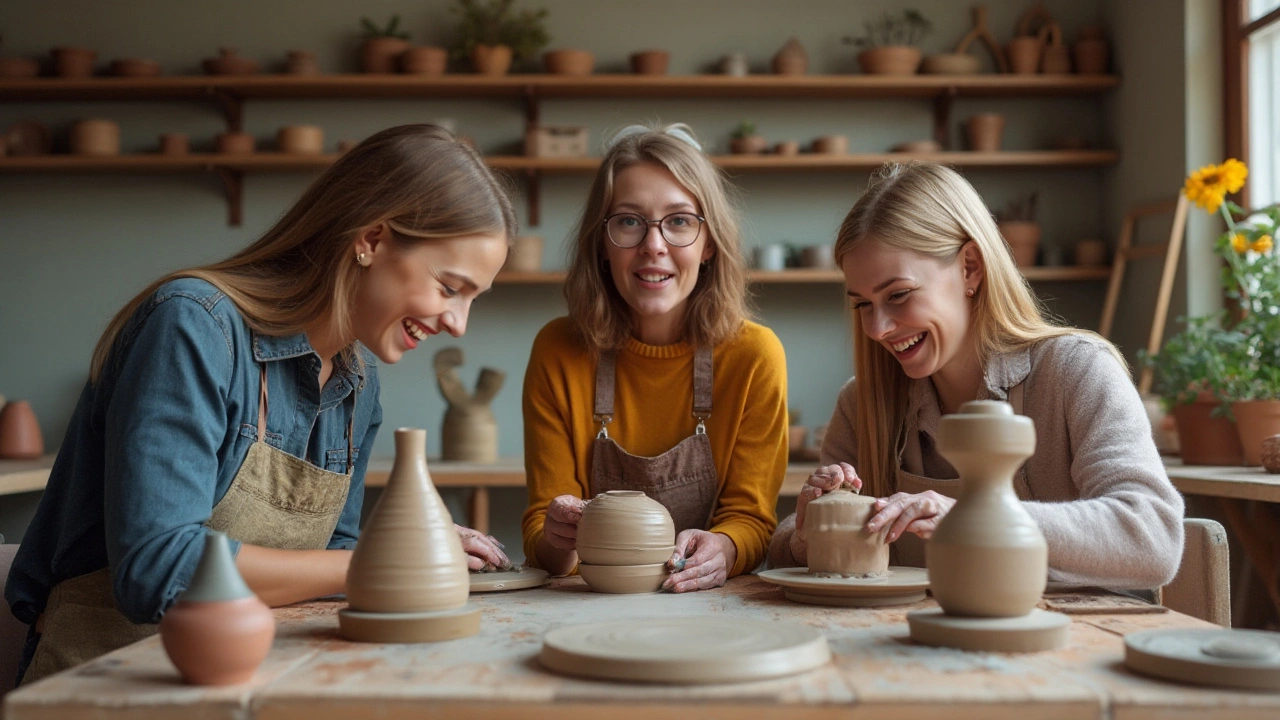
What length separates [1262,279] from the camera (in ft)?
10.3

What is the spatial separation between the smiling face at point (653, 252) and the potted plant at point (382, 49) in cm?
288

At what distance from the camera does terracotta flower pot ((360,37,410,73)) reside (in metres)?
4.69

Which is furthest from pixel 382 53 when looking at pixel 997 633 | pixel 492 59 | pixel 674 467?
pixel 997 633

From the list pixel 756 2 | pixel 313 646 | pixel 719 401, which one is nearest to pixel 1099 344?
pixel 719 401

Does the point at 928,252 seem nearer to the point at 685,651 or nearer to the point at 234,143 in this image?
the point at 685,651

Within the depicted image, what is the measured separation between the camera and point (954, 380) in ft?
6.30

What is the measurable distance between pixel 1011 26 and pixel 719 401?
346 cm

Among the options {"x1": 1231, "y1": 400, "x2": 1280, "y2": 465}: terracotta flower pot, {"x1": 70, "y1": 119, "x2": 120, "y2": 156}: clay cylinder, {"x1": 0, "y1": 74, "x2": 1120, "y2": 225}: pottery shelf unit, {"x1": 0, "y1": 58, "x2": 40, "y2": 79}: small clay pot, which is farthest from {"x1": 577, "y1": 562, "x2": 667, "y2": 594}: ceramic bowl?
{"x1": 0, "y1": 58, "x2": 40, "y2": 79}: small clay pot

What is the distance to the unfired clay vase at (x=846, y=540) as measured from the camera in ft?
4.91

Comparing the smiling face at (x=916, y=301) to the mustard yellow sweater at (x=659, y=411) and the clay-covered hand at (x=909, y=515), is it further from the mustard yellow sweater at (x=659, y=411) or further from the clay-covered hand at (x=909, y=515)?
the clay-covered hand at (x=909, y=515)

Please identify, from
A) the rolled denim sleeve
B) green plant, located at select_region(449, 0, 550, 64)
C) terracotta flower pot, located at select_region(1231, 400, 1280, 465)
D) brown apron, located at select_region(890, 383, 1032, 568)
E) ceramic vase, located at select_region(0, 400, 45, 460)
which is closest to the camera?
the rolled denim sleeve

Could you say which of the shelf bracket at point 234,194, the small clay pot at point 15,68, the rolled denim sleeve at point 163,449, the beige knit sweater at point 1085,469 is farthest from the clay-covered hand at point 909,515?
the small clay pot at point 15,68

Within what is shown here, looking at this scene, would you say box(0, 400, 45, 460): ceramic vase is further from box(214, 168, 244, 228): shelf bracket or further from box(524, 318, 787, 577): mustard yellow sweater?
box(524, 318, 787, 577): mustard yellow sweater

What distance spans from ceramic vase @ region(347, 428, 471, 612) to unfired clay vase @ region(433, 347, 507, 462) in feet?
9.93
